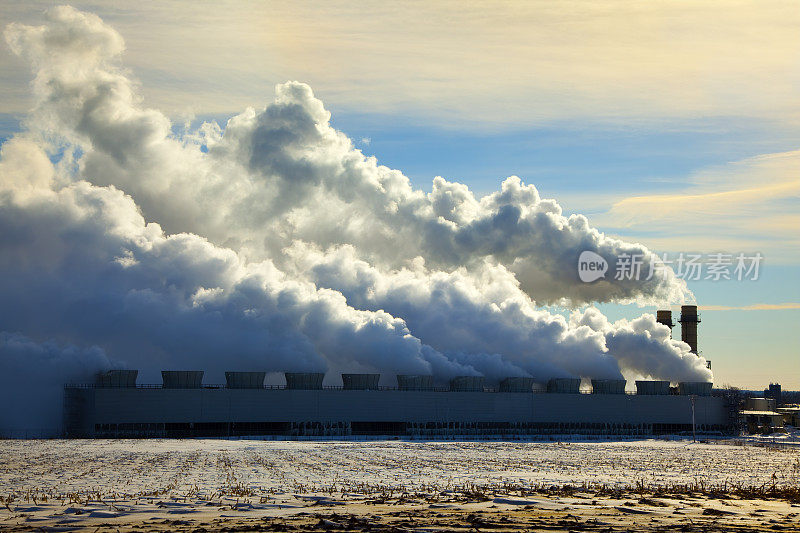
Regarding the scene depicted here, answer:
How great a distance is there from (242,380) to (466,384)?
31.8m

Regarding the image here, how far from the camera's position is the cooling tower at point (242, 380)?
11294cm

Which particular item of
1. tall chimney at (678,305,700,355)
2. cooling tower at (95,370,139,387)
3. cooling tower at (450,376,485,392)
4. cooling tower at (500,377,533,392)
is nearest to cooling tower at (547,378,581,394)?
cooling tower at (500,377,533,392)

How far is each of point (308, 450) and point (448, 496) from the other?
39.4 metres

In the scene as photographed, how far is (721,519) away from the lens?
95.8 feet

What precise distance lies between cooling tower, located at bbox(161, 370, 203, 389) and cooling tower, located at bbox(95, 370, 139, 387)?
3.60 meters

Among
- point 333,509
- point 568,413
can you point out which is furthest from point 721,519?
point 568,413

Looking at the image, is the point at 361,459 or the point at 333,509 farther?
the point at 361,459

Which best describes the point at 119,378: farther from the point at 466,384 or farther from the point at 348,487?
the point at 348,487

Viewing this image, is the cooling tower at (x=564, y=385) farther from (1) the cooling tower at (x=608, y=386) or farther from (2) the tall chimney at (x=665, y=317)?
(2) the tall chimney at (x=665, y=317)

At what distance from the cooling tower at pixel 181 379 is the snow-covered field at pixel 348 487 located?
4257 centimetres

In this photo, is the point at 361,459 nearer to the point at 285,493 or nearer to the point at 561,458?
the point at 561,458

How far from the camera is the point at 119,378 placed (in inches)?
4259

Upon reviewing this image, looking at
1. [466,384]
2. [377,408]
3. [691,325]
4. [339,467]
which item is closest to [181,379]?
[377,408]

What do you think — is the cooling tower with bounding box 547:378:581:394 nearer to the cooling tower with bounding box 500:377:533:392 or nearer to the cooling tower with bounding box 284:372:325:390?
the cooling tower with bounding box 500:377:533:392
